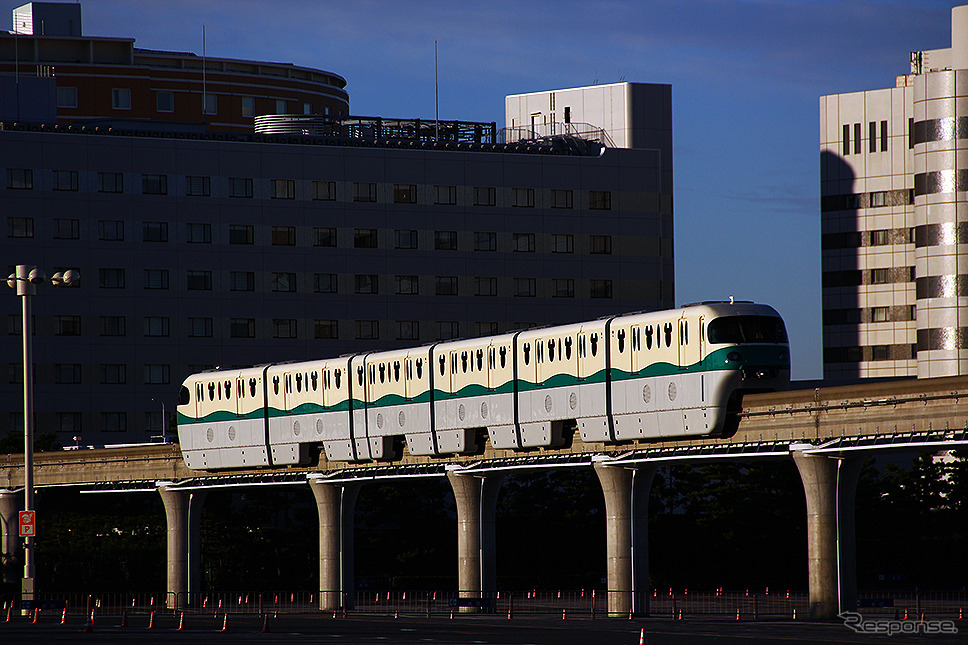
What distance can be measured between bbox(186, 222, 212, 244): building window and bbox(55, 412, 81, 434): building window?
15.8 meters

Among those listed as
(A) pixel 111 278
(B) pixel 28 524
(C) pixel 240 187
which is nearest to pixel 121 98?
(C) pixel 240 187

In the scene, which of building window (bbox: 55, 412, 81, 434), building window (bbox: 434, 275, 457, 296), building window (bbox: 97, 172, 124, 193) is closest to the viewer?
building window (bbox: 55, 412, 81, 434)

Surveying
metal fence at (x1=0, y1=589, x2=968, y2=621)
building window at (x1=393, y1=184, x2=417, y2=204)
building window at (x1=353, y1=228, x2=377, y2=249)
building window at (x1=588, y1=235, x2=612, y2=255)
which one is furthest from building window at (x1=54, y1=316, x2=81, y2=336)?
building window at (x1=588, y1=235, x2=612, y2=255)

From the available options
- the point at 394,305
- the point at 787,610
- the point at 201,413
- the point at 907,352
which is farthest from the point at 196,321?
the point at 787,610

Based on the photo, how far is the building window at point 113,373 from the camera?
122 meters

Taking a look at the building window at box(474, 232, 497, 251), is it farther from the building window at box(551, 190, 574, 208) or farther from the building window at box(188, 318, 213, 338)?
the building window at box(188, 318, 213, 338)

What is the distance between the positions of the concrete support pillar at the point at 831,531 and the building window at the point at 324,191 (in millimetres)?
79088

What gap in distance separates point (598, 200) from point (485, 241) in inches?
408

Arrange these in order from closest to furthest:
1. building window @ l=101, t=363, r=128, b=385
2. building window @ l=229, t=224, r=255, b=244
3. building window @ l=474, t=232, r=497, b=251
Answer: building window @ l=101, t=363, r=128, b=385 → building window @ l=229, t=224, r=255, b=244 → building window @ l=474, t=232, r=497, b=251

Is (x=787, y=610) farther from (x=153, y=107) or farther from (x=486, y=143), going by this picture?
(x=153, y=107)

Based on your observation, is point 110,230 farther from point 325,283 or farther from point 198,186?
point 325,283

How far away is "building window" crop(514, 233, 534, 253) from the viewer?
130m

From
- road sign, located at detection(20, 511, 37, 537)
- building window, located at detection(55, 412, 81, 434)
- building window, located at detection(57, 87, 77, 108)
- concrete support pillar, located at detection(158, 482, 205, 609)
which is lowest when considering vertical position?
concrete support pillar, located at detection(158, 482, 205, 609)

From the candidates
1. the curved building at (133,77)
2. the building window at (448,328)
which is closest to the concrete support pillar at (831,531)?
the building window at (448,328)
